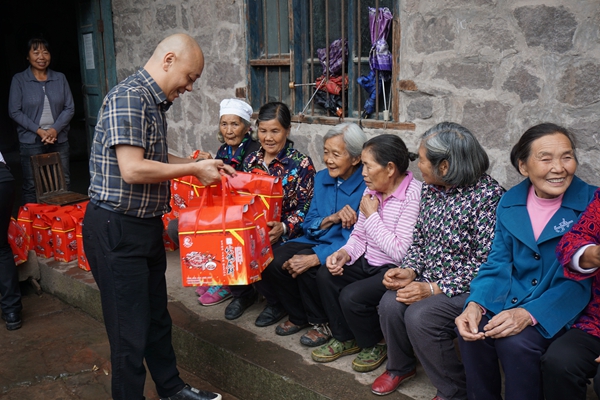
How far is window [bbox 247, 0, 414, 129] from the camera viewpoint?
4.37m

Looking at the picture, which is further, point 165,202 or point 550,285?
point 165,202

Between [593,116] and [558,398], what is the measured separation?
1.62 meters

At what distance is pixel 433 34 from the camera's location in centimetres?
386

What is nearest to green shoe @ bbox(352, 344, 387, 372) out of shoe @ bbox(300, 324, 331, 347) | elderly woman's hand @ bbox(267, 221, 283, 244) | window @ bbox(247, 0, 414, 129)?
shoe @ bbox(300, 324, 331, 347)

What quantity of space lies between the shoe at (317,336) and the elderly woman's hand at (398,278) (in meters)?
0.67

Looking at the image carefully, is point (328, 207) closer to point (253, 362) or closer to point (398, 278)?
point (398, 278)

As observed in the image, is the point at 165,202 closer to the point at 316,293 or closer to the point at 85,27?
the point at 316,293

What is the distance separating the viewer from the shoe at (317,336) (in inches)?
137

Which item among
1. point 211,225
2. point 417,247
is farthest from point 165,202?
point 417,247

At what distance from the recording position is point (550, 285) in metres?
2.55

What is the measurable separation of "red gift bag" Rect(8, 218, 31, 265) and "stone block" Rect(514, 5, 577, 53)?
4122mm

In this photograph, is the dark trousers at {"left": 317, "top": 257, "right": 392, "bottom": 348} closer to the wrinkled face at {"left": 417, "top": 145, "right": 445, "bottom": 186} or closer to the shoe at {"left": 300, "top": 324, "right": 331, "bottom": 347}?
the shoe at {"left": 300, "top": 324, "right": 331, "bottom": 347}

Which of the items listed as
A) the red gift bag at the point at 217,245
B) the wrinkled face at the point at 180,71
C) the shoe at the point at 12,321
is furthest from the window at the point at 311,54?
the shoe at the point at 12,321

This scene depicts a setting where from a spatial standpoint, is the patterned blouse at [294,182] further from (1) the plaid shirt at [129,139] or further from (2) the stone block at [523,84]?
(2) the stone block at [523,84]
